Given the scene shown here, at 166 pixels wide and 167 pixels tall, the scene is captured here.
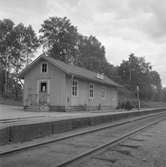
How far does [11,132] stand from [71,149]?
2.01m

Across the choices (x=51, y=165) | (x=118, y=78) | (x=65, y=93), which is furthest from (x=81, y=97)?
(x=118, y=78)

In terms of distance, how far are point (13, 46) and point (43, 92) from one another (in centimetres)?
2480

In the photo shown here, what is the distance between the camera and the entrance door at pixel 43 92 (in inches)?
973

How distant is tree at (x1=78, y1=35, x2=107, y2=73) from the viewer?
58.7 m

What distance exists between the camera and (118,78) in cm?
6425

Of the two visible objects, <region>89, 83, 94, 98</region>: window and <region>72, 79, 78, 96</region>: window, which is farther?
<region>89, 83, 94, 98</region>: window

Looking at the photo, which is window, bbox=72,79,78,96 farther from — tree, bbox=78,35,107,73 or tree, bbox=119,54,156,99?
tree, bbox=119,54,156,99

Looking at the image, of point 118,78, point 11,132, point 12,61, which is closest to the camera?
point 11,132

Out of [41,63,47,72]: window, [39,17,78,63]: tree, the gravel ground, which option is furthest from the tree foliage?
the gravel ground

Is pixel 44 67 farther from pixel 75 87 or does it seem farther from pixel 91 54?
pixel 91 54

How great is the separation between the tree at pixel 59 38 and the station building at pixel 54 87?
26259 mm

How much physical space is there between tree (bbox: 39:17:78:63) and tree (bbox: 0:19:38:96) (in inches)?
191

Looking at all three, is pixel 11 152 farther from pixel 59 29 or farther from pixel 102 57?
pixel 102 57

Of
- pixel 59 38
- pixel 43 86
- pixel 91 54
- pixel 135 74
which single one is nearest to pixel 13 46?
pixel 59 38
